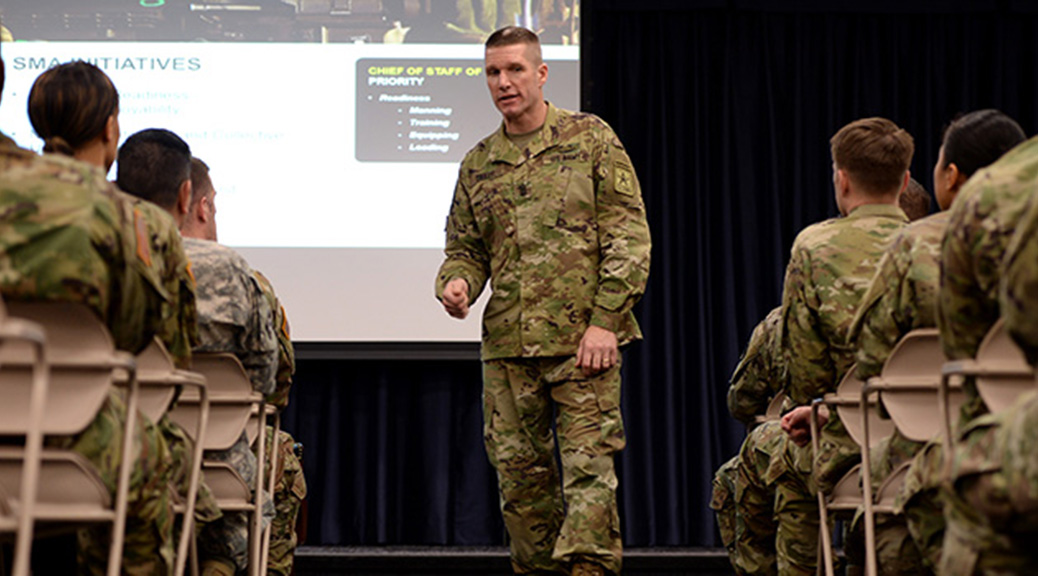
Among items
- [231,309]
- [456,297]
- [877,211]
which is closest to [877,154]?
[877,211]

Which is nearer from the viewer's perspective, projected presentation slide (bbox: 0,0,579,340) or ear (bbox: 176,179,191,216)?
ear (bbox: 176,179,191,216)

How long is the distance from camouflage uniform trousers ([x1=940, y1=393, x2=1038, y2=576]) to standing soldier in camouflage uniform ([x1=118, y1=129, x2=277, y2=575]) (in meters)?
1.79

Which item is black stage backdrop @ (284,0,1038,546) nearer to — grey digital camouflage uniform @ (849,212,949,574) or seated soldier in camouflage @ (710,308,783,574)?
seated soldier in camouflage @ (710,308,783,574)

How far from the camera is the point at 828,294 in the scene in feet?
10.0

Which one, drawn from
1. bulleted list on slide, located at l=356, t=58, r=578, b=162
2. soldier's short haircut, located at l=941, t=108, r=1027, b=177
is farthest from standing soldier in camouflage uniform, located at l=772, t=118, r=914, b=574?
bulleted list on slide, located at l=356, t=58, r=578, b=162

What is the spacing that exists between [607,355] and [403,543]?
115 inches

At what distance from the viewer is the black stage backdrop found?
20.4 ft

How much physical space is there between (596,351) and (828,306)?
766 millimetres

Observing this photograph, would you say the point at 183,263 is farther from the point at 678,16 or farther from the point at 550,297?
the point at 678,16

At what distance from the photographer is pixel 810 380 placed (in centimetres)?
312

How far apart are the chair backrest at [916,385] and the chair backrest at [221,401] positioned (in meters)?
1.39

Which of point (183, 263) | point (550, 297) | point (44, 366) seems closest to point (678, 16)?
point (550, 297)

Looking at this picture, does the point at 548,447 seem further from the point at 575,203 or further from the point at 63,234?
the point at 63,234

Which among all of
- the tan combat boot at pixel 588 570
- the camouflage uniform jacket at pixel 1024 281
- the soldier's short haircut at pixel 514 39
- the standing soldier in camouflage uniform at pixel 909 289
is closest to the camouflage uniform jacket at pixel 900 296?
the standing soldier in camouflage uniform at pixel 909 289
